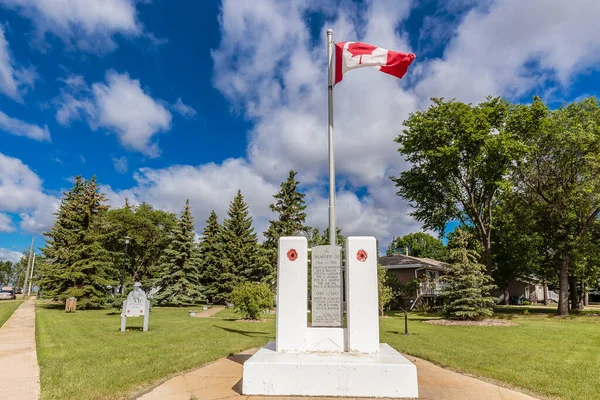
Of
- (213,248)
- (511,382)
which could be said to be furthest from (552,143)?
(213,248)

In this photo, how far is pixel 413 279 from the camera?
30844 millimetres

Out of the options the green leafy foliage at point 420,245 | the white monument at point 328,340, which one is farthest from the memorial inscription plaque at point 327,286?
the green leafy foliage at point 420,245

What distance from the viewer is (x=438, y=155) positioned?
22.1 metres

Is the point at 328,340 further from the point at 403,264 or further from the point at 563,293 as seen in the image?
the point at 403,264

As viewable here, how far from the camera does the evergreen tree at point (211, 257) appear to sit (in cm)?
3241

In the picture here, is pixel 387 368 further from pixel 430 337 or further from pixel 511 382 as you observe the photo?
pixel 430 337

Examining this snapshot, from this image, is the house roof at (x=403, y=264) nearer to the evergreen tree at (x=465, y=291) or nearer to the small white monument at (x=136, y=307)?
the evergreen tree at (x=465, y=291)

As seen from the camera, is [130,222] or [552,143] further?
[130,222]

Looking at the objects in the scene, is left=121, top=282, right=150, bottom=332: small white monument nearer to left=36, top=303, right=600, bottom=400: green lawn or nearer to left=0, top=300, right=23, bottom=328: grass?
left=36, top=303, right=600, bottom=400: green lawn

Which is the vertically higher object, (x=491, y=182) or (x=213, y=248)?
(x=491, y=182)

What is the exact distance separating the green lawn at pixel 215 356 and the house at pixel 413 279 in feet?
54.0

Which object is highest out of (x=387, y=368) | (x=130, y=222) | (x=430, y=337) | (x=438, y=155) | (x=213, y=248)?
(x=438, y=155)

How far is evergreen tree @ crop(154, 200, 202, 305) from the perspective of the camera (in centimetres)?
3011

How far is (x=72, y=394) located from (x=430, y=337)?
33.8 ft
